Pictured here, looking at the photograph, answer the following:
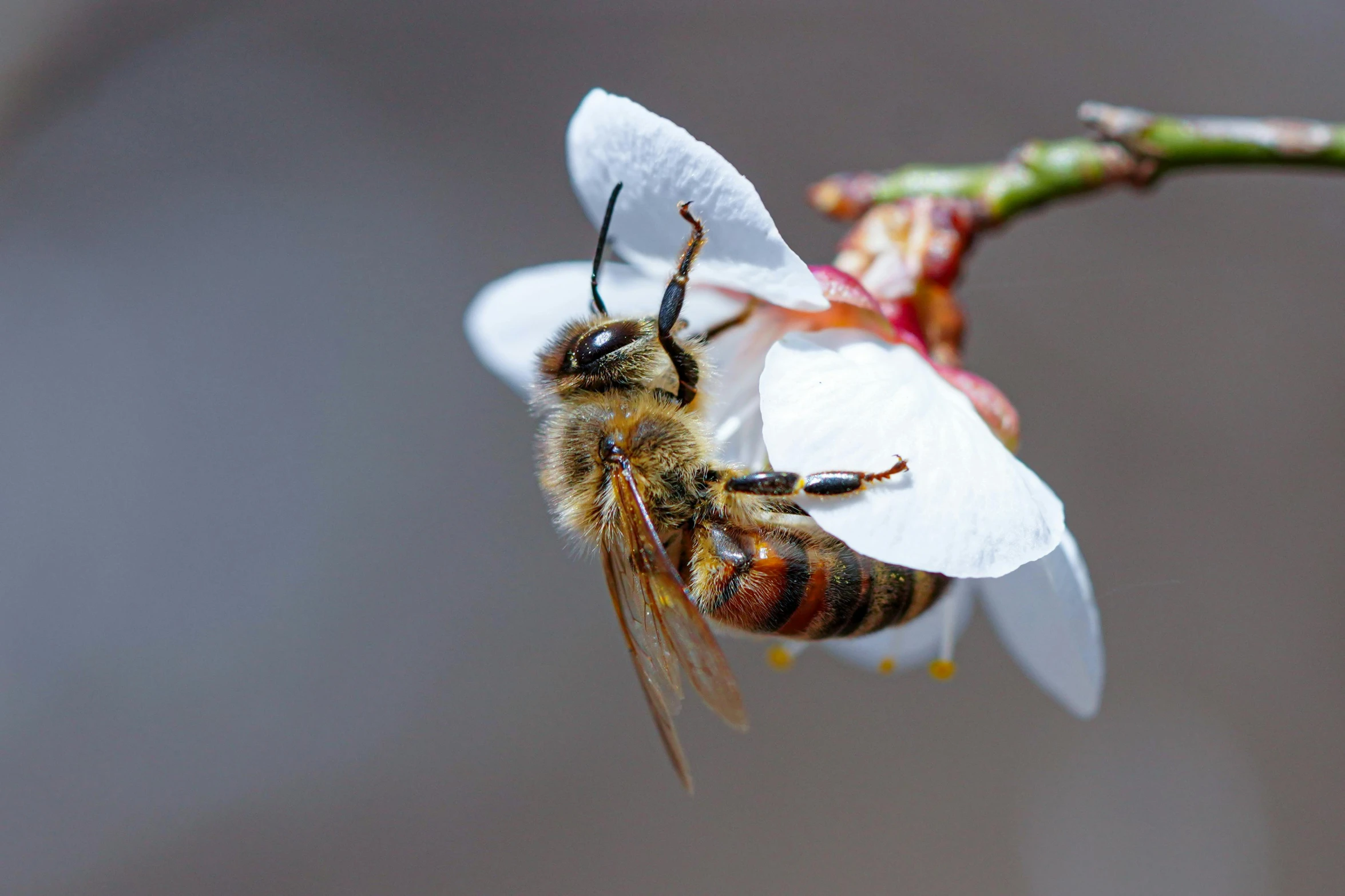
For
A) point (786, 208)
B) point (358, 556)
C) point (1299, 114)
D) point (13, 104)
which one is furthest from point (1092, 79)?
point (13, 104)

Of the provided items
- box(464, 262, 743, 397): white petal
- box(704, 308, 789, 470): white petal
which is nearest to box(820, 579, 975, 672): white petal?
box(704, 308, 789, 470): white petal

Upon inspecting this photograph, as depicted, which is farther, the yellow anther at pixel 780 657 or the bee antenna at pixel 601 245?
the yellow anther at pixel 780 657

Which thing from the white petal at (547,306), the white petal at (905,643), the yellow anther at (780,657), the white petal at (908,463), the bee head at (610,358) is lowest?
the white petal at (905,643)

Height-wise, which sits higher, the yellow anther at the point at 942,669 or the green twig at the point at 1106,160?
the green twig at the point at 1106,160

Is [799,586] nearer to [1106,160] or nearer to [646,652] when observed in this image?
[646,652]

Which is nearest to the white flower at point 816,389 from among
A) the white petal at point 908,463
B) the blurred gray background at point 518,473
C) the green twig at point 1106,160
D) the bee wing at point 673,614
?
the white petal at point 908,463

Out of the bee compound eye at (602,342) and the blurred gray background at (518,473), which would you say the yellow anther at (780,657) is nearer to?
the bee compound eye at (602,342)

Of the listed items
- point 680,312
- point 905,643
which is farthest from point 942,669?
point 680,312
